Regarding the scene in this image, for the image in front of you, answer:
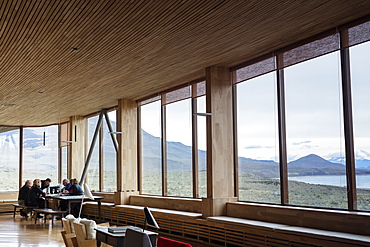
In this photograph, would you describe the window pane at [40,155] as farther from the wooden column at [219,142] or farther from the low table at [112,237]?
the low table at [112,237]

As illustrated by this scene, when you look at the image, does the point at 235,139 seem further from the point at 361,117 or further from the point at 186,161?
the point at 361,117

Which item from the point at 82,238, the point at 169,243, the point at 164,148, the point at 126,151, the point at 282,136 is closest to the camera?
the point at 169,243

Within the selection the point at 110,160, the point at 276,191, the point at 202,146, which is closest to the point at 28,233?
the point at 110,160

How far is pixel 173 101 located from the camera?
10.8 m

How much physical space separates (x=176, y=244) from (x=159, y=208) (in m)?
6.90

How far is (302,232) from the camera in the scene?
6.10 meters

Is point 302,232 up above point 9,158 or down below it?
below

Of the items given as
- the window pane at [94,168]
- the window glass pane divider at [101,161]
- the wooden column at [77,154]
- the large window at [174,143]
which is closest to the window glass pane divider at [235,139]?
the large window at [174,143]

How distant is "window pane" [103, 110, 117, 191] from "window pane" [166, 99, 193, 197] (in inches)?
120

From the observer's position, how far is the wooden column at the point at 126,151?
39.3 ft

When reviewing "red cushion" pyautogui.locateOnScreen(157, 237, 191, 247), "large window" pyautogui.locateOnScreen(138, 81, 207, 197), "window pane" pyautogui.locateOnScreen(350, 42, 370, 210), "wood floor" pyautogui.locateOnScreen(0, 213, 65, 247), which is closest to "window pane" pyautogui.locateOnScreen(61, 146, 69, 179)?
"wood floor" pyautogui.locateOnScreen(0, 213, 65, 247)

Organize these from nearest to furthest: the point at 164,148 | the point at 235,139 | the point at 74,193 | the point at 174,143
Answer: the point at 235,139 < the point at 174,143 < the point at 164,148 < the point at 74,193

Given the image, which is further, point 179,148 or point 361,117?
point 179,148

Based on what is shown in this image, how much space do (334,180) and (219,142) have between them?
2421 millimetres
